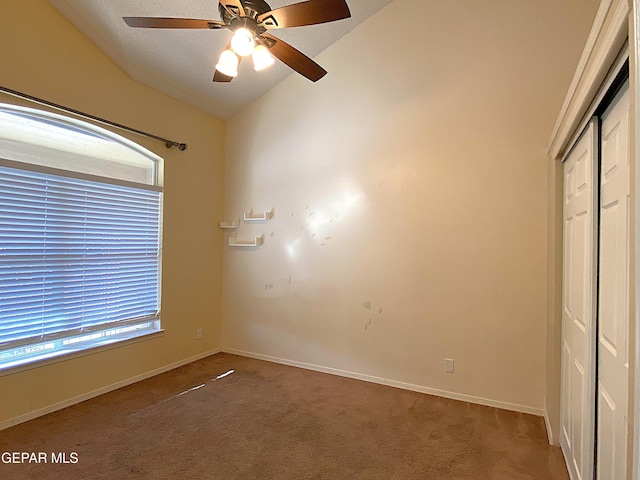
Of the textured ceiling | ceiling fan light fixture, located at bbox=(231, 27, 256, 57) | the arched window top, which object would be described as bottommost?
the arched window top

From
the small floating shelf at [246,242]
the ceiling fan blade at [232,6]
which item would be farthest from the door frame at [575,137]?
the small floating shelf at [246,242]

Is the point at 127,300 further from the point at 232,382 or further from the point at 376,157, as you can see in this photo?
the point at 376,157

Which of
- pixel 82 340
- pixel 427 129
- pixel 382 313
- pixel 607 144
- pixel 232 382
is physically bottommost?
pixel 232 382

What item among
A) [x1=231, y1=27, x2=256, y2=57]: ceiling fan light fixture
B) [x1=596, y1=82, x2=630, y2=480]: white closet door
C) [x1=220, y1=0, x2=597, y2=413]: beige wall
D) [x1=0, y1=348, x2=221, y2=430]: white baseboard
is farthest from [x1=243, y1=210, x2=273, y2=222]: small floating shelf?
[x1=596, y1=82, x2=630, y2=480]: white closet door

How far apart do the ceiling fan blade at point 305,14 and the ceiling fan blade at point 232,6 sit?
0.31 feet

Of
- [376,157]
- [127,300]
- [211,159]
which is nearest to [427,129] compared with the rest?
[376,157]

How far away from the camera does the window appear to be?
8.33 feet

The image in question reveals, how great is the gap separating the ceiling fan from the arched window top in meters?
1.36

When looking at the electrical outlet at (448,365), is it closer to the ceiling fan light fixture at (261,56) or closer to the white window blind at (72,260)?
the ceiling fan light fixture at (261,56)

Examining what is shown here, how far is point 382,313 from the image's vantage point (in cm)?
338

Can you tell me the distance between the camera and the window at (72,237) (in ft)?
8.33

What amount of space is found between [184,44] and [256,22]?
1.58 metres

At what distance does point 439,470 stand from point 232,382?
2.00 m

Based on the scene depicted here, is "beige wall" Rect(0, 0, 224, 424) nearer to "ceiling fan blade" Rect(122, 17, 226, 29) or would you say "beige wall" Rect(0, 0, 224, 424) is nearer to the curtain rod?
the curtain rod
